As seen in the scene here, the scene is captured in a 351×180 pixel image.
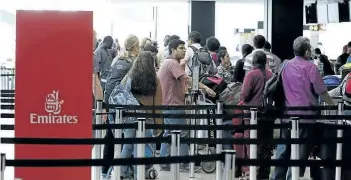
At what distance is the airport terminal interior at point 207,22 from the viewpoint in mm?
9446

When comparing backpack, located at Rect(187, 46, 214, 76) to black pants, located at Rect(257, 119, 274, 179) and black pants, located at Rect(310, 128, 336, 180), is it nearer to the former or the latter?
black pants, located at Rect(257, 119, 274, 179)

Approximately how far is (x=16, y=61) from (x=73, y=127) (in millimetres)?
637

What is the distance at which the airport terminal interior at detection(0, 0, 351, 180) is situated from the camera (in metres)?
9.45

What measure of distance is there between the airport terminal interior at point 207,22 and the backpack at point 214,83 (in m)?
1.29

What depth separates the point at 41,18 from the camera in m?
5.32

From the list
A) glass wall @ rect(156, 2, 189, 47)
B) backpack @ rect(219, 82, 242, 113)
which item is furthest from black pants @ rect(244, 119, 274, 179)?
glass wall @ rect(156, 2, 189, 47)

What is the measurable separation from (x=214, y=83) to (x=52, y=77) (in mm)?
5471

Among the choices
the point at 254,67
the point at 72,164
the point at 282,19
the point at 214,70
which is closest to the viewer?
the point at 72,164

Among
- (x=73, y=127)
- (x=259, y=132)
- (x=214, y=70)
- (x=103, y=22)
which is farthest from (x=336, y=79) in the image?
(x=103, y=22)

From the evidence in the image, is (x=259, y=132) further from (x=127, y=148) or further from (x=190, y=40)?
(x=190, y=40)

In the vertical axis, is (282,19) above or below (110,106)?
above

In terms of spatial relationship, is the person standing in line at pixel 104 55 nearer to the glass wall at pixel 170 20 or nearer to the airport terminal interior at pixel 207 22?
the airport terminal interior at pixel 207 22

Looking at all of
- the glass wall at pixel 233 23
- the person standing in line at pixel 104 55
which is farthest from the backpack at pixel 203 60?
the glass wall at pixel 233 23

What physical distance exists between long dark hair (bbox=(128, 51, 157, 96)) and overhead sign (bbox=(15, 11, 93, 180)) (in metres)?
3.14
